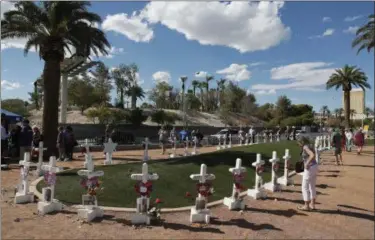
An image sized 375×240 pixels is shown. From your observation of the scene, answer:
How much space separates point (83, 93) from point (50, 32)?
36.8 m

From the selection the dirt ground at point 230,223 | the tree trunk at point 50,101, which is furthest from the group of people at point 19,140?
the dirt ground at point 230,223

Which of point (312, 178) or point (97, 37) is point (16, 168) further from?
point (312, 178)

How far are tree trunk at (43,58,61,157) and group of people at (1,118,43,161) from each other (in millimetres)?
829

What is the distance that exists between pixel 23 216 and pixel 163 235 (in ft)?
8.68

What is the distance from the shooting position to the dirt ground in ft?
19.8

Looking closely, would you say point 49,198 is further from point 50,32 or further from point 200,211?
point 50,32

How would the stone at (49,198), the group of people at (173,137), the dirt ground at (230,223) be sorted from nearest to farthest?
the dirt ground at (230,223) → the stone at (49,198) → the group of people at (173,137)

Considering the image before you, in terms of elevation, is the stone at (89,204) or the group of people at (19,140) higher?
the group of people at (19,140)

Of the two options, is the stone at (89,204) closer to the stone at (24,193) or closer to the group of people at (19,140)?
the stone at (24,193)

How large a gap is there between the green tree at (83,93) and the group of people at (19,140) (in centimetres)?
3748

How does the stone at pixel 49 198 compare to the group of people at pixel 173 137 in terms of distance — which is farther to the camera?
the group of people at pixel 173 137

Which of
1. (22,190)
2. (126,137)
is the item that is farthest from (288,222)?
(126,137)

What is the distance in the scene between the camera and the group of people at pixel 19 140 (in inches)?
544

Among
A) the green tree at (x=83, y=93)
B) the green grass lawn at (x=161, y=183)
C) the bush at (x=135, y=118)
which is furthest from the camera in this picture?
the green tree at (x=83, y=93)
